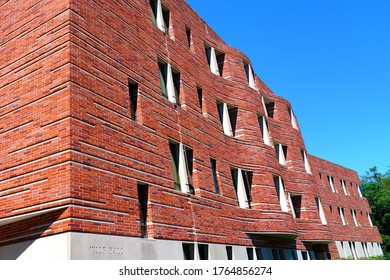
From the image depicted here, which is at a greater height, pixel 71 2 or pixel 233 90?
pixel 233 90

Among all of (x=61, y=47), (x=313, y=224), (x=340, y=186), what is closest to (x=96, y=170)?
(x=61, y=47)

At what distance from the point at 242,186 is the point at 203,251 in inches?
202

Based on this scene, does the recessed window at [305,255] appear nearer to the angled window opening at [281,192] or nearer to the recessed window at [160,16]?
the angled window opening at [281,192]

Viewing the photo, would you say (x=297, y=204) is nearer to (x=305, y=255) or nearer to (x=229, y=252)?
(x=305, y=255)

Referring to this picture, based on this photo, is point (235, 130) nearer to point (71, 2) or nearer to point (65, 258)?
point (71, 2)

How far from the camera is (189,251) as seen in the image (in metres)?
11.5

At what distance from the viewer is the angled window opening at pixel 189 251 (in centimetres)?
1126

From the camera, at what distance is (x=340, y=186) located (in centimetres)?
3972

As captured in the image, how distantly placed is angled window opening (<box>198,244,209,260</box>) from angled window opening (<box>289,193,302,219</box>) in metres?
10.9

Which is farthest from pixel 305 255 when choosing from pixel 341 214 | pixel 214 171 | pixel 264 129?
pixel 341 214

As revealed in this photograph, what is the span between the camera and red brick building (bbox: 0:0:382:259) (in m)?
8.48

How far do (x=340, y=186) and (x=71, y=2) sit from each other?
36.7 m

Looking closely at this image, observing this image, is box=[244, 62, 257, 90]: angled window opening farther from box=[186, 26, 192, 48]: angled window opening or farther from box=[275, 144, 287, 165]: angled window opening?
box=[186, 26, 192, 48]: angled window opening
